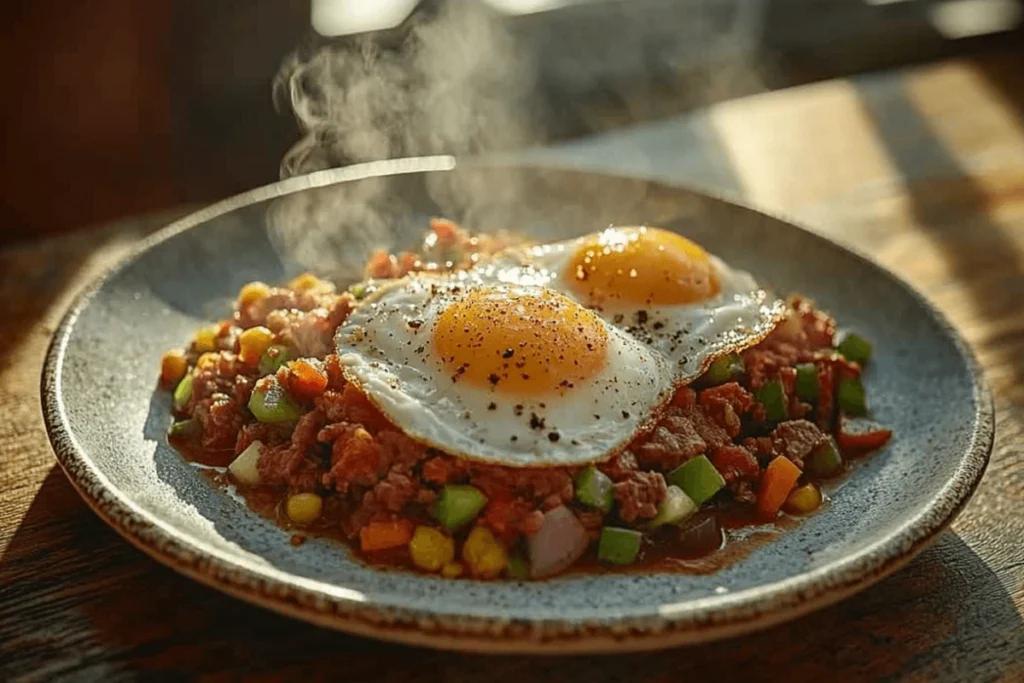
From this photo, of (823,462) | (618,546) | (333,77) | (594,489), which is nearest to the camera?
(618,546)

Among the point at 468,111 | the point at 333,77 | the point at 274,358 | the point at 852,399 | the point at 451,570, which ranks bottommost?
the point at 468,111

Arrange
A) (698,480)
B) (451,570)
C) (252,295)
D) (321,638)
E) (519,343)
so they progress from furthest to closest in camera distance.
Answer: (252,295) → (519,343) → (698,480) → (451,570) → (321,638)

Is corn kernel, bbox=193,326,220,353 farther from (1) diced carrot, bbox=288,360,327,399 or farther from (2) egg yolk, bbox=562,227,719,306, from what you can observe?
(2) egg yolk, bbox=562,227,719,306

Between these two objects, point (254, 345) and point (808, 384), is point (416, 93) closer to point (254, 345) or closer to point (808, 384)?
point (254, 345)

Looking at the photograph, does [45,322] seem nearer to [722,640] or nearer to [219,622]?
[219,622]

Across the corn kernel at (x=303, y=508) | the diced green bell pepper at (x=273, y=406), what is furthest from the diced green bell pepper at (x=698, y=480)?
the diced green bell pepper at (x=273, y=406)

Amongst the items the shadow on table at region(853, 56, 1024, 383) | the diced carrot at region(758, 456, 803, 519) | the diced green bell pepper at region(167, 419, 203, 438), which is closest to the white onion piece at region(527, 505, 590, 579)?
the diced carrot at region(758, 456, 803, 519)

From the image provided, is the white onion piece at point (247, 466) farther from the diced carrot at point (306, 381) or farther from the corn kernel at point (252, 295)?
the corn kernel at point (252, 295)

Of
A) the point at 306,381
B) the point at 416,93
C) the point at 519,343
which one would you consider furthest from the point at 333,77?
the point at 519,343
